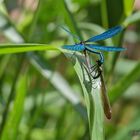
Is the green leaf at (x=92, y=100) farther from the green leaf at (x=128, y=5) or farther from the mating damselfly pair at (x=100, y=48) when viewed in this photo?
the green leaf at (x=128, y=5)

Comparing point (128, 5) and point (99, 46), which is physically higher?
point (128, 5)

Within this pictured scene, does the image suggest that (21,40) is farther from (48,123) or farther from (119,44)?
(48,123)

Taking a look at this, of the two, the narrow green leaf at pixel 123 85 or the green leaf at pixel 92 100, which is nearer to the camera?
the green leaf at pixel 92 100

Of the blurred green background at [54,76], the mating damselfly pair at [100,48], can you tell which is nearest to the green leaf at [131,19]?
the blurred green background at [54,76]

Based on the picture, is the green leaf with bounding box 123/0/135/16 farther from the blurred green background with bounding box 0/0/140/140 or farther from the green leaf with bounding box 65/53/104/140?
the green leaf with bounding box 65/53/104/140

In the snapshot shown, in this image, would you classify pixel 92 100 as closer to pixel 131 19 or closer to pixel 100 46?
pixel 100 46

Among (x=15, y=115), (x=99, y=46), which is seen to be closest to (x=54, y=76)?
(x=15, y=115)

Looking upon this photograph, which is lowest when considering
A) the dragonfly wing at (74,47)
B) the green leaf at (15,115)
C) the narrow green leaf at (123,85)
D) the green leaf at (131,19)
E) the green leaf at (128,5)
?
the dragonfly wing at (74,47)

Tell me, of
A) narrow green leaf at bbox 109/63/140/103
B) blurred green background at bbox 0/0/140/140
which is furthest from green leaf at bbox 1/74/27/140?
narrow green leaf at bbox 109/63/140/103

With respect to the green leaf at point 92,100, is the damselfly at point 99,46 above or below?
above

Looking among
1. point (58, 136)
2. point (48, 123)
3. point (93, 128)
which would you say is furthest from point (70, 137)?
point (93, 128)
